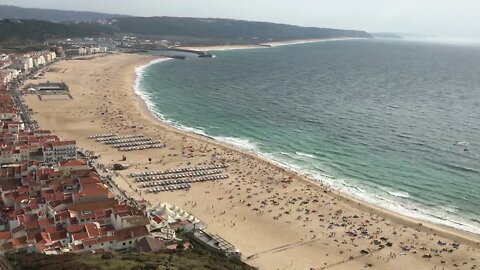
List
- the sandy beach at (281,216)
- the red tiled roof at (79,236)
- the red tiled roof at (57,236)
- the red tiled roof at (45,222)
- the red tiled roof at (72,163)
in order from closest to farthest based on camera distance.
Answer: the red tiled roof at (79,236), the red tiled roof at (57,236), the red tiled roof at (45,222), the sandy beach at (281,216), the red tiled roof at (72,163)

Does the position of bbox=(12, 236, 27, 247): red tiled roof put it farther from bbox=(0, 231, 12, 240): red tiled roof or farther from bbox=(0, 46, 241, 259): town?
Result: bbox=(0, 231, 12, 240): red tiled roof

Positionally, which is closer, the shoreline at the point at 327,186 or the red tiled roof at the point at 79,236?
the red tiled roof at the point at 79,236

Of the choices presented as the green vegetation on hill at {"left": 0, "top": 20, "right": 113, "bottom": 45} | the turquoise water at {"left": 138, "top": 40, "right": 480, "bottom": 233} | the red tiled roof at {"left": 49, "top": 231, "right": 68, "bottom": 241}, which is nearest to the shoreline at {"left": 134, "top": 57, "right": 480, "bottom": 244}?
the turquoise water at {"left": 138, "top": 40, "right": 480, "bottom": 233}

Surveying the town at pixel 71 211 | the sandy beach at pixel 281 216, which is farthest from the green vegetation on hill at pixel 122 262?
the sandy beach at pixel 281 216

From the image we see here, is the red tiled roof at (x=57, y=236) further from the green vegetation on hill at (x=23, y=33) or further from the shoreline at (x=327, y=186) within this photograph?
the green vegetation on hill at (x=23, y=33)

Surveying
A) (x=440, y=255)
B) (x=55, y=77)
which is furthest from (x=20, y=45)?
(x=440, y=255)

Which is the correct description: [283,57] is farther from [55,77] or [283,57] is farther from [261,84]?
[55,77]
